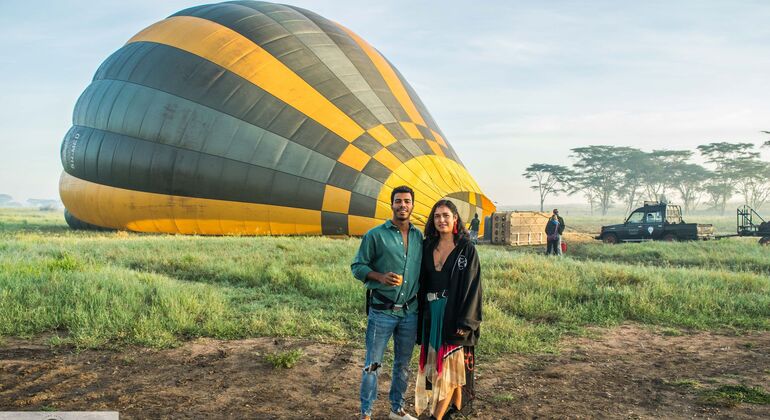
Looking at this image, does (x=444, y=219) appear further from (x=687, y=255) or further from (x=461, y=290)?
(x=687, y=255)

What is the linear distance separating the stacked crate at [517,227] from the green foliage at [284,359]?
14.9 m

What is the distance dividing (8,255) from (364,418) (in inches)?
410

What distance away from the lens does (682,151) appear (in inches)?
2911

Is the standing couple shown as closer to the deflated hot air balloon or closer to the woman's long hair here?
the woman's long hair

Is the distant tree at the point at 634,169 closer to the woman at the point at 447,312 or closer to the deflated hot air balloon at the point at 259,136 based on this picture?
the deflated hot air balloon at the point at 259,136

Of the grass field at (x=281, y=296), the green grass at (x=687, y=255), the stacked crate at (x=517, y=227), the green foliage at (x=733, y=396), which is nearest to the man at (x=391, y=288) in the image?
the grass field at (x=281, y=296)

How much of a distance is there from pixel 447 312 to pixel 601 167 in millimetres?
78704

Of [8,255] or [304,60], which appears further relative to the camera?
[304,60]

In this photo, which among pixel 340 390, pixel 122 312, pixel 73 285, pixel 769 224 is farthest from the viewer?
pixel 769 224

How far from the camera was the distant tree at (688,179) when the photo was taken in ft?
245

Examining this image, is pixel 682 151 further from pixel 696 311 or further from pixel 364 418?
pixel 364 418

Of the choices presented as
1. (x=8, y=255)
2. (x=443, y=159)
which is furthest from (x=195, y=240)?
(x=443, y=159)

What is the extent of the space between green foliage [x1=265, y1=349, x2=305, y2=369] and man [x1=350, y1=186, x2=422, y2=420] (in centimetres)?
163

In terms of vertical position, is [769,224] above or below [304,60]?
below
